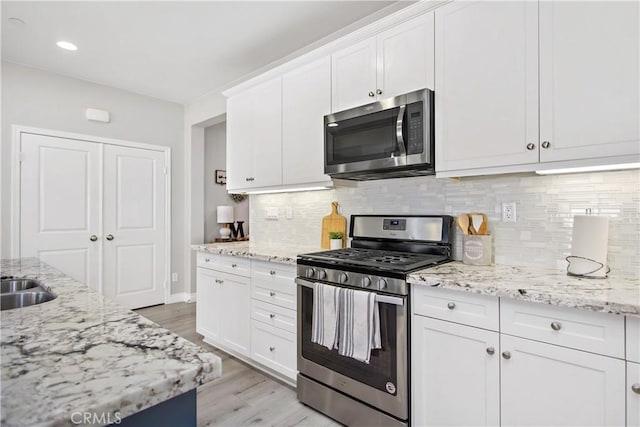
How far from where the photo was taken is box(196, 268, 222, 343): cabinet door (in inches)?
115

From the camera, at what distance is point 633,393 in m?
1.15

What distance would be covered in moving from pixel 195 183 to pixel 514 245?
158 inches

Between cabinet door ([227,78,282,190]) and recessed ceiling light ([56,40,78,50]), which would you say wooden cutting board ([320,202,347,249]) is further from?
recessed ceiling light ([56,40,78,50])

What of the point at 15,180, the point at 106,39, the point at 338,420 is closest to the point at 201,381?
the point at 338,420

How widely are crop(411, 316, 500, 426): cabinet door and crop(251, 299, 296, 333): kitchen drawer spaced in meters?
0.89

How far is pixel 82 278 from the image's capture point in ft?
12.7

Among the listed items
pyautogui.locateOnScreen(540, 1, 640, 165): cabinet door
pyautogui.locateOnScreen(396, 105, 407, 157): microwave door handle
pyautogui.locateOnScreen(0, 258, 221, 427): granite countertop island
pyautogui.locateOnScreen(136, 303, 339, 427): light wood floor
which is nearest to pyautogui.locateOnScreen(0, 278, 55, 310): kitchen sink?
pyautogui.locateOnScreen(0, 258, 221, 427): granite countertop island

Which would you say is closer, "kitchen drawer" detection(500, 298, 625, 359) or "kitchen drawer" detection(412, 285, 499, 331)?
"kitchen drawer" detection(500, 298, 625, 359)

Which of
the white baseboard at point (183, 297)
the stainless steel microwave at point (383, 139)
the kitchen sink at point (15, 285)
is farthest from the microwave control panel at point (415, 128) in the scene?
the white baseboard at point (183, 297)

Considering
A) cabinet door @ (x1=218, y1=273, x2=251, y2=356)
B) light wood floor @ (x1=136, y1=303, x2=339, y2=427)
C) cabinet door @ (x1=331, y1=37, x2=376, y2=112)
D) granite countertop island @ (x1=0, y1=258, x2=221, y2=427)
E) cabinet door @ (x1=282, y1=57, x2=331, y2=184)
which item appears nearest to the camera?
granite countertop island @ (x1=0, y1=258, x2=221, y2=427)

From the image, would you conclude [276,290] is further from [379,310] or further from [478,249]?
[478,249]

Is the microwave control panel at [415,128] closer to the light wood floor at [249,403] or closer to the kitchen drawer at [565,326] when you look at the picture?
the kitchen drawer at [565,326]

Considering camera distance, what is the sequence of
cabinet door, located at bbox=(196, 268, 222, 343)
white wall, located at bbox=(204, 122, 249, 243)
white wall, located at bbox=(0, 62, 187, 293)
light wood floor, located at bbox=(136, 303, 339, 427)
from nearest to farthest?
light wood floor, located at bbox=(136, 303, 339, 427) → cabinet door, located at bbox=(196, 268, 222, 343) → white wall, located at bbox=(0, 62, 187, 293) → white wall, located at bbox=(204, 122, 249, 243)

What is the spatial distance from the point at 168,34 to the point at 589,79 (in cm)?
293
